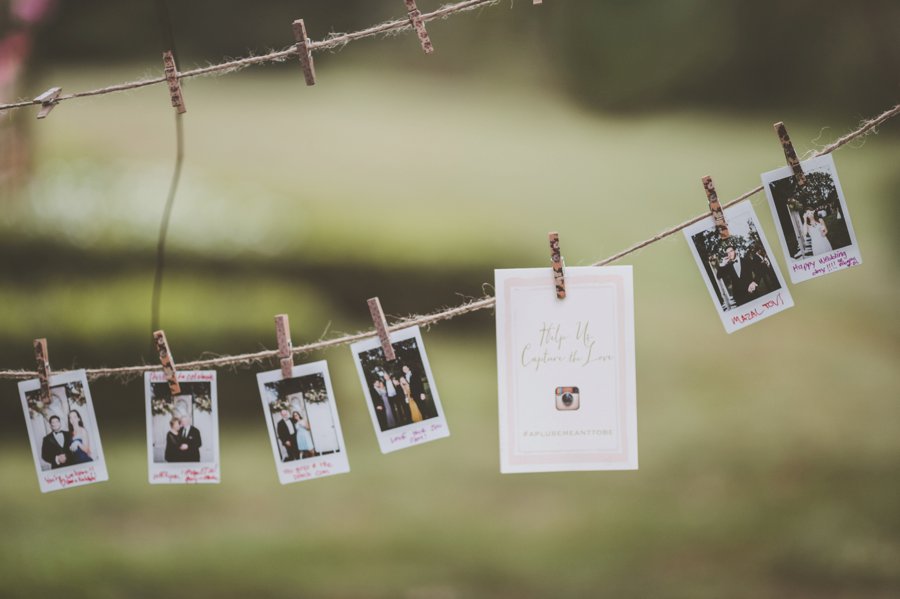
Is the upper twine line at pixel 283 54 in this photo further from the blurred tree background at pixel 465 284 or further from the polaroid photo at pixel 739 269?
the polaroid photo at pixel 739 269

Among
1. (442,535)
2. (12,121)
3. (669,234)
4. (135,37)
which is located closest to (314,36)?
(135,37)

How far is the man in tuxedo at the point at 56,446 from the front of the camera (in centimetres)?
108

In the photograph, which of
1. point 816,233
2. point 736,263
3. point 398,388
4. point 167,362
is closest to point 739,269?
point 736,263

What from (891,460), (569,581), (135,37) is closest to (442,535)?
(569,581)

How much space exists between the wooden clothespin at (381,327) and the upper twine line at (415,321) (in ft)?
0.07

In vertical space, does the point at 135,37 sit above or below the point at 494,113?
above

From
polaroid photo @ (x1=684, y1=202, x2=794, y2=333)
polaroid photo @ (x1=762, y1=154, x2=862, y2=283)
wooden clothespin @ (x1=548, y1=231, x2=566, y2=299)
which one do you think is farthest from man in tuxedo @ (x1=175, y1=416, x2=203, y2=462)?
polaroid photo @ (x1=762, y1=154, x2=862, y2=283)

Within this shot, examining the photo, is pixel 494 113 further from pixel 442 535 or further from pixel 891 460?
pixel 891 460

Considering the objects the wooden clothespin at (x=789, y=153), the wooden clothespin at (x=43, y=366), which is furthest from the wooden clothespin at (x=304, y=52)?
the wooden clothespin at (x=789, y=153)

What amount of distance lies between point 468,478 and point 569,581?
207mm

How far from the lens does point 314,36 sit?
108cm

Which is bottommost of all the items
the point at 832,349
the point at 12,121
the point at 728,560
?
the point at 728,560

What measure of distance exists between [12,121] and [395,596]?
0.89 m

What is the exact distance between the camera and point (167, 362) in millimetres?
1038
